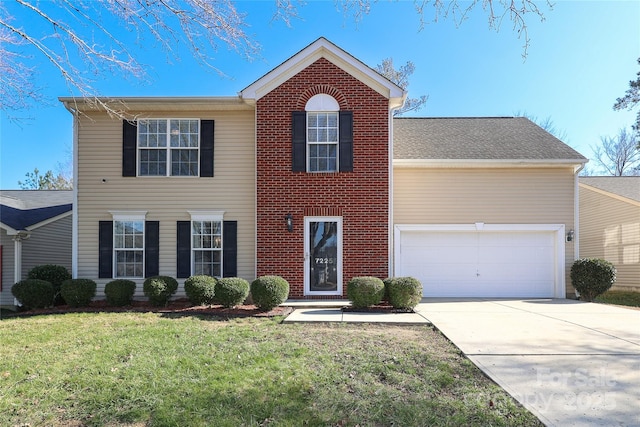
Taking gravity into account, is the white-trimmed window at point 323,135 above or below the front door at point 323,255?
above

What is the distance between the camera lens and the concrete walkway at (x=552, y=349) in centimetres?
373

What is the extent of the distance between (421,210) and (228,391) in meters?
8.60

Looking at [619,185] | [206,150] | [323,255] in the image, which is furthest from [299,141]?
[619,185]

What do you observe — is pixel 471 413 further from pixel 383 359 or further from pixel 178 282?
pixel 178 282

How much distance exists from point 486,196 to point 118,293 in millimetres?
10575

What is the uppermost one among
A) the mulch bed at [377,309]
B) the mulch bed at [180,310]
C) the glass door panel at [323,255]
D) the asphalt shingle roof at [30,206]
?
the asphalt shingle roof at [30,206]

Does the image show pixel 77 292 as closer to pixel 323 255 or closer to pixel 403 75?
pixel 323 255

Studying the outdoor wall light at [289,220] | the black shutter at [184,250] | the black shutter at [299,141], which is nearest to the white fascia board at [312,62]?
the black shutter at [299,141]

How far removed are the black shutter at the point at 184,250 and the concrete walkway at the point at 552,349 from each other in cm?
370

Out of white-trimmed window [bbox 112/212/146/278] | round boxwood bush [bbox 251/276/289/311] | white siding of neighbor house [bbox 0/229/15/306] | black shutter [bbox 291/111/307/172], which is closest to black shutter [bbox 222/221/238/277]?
round boxwood bush [bbox 251/276/289/311]

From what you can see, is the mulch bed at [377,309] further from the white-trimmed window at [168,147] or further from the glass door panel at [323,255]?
the white-trimmed window at [168,147]

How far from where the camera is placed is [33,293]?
9422 mm

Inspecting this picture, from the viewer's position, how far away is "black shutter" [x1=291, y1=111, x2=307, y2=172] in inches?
401

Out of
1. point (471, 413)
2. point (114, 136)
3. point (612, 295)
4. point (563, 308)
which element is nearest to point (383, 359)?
point (471, 413)
